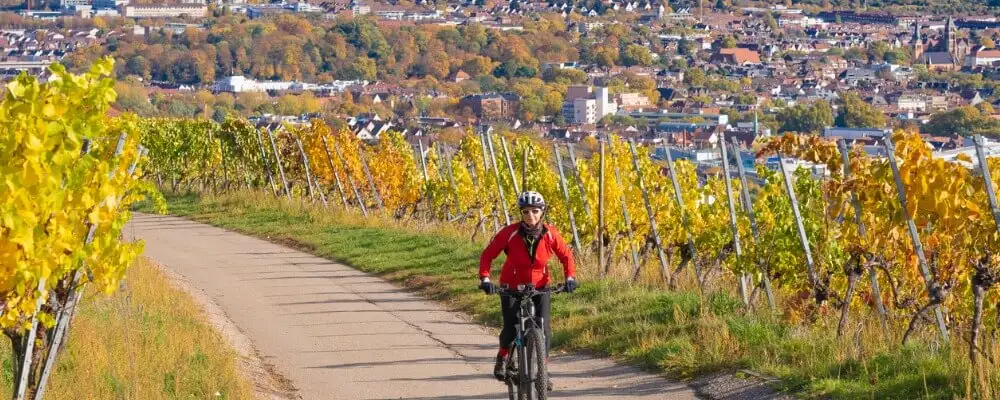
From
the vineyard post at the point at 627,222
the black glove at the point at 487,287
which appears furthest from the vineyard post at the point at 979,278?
the vineyard post at the point at 627,222

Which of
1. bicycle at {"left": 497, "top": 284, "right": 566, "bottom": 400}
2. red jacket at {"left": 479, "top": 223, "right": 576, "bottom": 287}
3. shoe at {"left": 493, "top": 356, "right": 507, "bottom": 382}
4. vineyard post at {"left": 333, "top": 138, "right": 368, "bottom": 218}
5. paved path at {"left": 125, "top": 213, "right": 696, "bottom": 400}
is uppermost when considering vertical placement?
red jacket at {"left": 479, "top": 223, "right": 576, "bottom": 287}

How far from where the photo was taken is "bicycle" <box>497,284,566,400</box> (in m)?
8.29

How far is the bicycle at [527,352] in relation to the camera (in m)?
8.29

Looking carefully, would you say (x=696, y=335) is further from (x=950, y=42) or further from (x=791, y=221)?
(x=950, y=42)

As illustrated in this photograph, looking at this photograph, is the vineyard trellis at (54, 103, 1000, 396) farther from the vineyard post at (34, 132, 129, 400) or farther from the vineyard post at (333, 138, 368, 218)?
the vineyard post at (34, 132, 129, 400)

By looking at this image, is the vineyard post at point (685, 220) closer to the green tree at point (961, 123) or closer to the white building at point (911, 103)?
the green tree at point (961, 123)

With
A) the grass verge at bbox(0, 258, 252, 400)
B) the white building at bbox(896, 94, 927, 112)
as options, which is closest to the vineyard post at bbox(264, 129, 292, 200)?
the grass verge at bbox(0, 258, 252, 400)

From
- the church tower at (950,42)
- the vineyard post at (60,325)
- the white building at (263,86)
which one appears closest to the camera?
the vineyard post at (60,325)

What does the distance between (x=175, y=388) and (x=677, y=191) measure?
5073mm

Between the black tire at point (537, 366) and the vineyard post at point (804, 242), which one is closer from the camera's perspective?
the black tire at point (537, 366)

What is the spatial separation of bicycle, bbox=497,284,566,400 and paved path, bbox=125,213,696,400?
33.8 inches

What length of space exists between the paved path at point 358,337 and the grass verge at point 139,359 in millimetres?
538

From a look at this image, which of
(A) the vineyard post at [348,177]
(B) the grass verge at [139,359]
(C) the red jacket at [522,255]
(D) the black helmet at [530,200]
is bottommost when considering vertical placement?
(A) the vineyard post at [348,177]

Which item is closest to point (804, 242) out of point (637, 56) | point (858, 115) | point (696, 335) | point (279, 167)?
point (696, 335)
